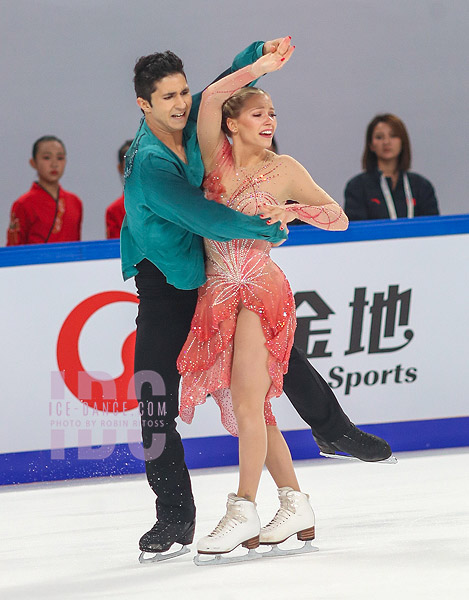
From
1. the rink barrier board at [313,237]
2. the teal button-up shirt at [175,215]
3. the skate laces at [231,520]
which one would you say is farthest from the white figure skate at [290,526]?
the rink barrier board at [313,237]

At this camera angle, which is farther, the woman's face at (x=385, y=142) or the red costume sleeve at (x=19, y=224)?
the red costume sleeve at (x=19, y=224)

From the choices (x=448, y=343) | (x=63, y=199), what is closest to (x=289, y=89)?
(x=63, y=199)

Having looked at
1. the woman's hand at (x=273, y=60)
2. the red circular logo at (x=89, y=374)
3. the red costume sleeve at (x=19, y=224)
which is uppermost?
the woman's hand at (x=273, y=60)

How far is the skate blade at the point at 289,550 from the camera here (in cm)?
278

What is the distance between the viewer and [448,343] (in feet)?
14.8

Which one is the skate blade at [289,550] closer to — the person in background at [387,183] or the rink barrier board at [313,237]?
the rink barrier board at [313,237]

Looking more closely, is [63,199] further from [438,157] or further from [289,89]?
[438,157]

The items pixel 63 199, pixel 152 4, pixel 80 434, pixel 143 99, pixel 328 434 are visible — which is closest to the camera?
pixel 143 99

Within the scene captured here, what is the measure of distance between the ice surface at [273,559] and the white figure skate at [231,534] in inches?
1.8

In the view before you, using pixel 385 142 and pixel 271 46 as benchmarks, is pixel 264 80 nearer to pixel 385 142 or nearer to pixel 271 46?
pixel 385 142

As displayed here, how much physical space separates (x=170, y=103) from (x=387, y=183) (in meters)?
2.42

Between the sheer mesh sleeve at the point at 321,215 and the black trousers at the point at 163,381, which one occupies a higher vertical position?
the sheer mesh sleeve at the point at 321,215

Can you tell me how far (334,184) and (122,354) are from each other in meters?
3.08

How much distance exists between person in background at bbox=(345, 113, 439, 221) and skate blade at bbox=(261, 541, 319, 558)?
2.32 meters
